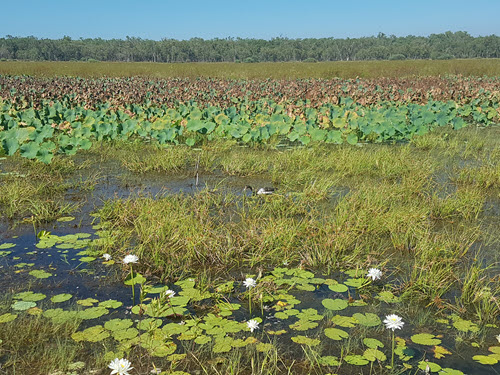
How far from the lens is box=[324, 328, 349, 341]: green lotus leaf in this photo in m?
2.56

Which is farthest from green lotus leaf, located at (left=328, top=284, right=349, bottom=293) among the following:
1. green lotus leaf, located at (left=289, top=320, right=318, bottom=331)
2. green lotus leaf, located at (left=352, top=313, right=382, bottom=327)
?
green lotus leaf, located at (left=289, top=320, right=318, bottom=331)

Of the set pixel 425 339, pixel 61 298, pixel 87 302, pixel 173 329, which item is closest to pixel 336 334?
pixel 425 339

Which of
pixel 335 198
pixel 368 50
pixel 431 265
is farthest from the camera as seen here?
pixel 368 50

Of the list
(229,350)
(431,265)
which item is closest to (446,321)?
(431,265)

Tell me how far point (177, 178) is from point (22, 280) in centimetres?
318

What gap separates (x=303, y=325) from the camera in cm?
271

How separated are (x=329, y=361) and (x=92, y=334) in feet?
4.33

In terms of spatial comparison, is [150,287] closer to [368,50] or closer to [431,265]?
[431,265]

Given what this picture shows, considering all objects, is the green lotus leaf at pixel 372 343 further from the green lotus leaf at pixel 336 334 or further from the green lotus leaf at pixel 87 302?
the green lotus leaf at pixel 87 302

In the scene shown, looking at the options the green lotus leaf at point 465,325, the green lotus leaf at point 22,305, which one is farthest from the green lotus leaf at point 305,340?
the green lotus leaf at point 22,305

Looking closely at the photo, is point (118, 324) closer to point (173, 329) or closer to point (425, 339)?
point (173, 329)

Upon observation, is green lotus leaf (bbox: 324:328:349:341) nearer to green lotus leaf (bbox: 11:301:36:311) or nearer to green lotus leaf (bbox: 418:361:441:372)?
green lotus leaf (bbox: 418:361:441:372)

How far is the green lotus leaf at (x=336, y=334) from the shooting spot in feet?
8.39

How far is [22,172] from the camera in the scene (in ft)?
20.6
